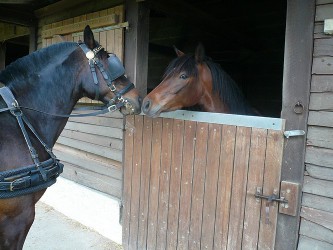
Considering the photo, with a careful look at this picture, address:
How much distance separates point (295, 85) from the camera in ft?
6.16

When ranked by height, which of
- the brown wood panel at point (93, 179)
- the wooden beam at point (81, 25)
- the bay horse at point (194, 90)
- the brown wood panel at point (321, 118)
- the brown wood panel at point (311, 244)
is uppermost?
the wooden beam at point (81, 25)

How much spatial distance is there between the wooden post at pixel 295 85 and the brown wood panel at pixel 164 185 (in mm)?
994

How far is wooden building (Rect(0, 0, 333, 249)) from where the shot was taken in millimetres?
1829

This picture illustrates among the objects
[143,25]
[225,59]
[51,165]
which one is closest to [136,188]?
[51,165]

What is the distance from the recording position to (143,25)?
286 cm

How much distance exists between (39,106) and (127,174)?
1.25m

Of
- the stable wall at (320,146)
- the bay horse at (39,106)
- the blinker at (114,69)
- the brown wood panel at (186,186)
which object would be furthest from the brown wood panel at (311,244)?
the blinker at (114,69)

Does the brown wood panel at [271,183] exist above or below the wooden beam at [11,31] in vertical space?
below

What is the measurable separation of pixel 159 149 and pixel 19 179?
3.97 feet

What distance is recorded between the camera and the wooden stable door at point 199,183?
201 cm

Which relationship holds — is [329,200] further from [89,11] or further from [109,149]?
[89,11]

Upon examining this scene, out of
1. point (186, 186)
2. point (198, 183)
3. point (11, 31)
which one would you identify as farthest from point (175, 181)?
point (11, 31)

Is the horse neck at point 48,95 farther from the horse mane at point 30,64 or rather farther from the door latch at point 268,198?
the door latch at point 268,198

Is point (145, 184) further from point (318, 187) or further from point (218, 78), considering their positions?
point (318, 187)
